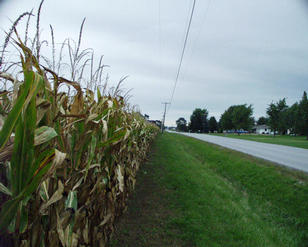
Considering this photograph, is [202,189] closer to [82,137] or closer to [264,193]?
[264,193]

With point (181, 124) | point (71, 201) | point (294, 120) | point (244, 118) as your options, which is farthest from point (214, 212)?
point (181, 124)

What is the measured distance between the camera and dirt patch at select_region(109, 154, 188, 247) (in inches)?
110

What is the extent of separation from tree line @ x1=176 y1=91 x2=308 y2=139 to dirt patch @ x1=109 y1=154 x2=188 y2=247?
160 feet

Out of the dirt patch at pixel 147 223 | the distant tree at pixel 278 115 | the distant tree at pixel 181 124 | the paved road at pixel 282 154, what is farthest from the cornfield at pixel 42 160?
the distant tree at pixel 181 124

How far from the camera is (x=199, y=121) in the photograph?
11769 cm

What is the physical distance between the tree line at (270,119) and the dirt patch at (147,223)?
4865 cm

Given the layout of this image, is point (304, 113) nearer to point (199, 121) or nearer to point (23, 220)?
point (23, 220)

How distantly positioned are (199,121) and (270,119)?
2611 inches

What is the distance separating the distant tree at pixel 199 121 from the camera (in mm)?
117188

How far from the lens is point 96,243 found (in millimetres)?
2021

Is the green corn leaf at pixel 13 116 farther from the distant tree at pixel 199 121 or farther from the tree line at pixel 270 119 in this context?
the distant tree at pixel 199 121

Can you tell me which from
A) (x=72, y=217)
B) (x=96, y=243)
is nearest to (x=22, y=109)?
(x=72, y=217)

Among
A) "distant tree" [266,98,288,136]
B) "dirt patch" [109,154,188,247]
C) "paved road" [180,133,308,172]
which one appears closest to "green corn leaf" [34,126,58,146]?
"dirt patch" [109,154,188,247]

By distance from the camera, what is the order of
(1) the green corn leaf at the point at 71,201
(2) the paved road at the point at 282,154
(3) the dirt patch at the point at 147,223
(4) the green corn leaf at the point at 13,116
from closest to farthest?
(4) the green corn leaf at the point at 13,116 < (1) the green corn leaf at the point at 71,201 < (3) the dirt patch at the point at 147,223 < (2) the paved road at the point at 282,154
